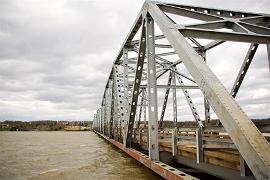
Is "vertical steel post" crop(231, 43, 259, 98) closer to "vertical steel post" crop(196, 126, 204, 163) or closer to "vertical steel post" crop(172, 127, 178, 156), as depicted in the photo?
"vertical steel post" crop(172, 127, 178, 156)

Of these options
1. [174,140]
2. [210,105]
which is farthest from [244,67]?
[210,105]

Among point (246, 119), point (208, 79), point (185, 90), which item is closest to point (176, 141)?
point (208, 79)

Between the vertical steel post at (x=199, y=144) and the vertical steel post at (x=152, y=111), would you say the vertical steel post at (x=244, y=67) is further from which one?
the vertical steel post at (x=199, y=144)

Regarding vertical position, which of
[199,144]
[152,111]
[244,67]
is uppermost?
[244,67]

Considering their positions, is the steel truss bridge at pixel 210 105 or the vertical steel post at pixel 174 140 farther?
the vertical steel post at pixel 174 140

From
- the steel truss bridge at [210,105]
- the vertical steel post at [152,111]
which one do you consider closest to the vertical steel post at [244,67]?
the steel truss bridge at [210,105]

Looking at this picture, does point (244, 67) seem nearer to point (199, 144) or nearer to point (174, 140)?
point (174, 140)

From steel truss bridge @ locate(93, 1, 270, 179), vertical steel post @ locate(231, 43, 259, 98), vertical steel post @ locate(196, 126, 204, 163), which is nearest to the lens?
steel truss bridge @ locate(93, 1, 270, 179)

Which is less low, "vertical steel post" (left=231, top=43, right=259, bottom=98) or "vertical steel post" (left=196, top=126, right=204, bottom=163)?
"vertical steel post" (left=231, top=43, right=259, bottom=98)

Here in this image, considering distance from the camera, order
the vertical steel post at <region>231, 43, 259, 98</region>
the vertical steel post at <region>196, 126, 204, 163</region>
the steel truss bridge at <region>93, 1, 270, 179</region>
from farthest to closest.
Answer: the vertical steel post at <region>231, 43, 259, 98</region>, the vertical steel post at <region>196, 126, 204, 163</region>, the steel truss bridge at <region>93, 1, 270, 179</region>

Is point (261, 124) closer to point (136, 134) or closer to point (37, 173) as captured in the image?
point (37, 173)

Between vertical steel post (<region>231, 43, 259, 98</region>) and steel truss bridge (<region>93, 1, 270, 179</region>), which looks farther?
vertical steel post (<region>231, 43, 259, 98</region>)

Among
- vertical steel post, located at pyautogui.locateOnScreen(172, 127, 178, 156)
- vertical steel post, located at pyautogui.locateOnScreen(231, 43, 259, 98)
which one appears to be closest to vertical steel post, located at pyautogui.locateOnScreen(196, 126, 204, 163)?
vertical steel post, located at pyautogui.locateOnScreen(172, 127, 178, 156)

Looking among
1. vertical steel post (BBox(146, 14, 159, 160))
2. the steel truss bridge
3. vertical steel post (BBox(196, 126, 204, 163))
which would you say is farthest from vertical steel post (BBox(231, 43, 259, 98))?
vertical steel post (BBox(196, 126, 204, 163))
